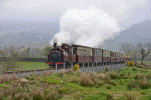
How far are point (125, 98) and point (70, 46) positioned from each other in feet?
53.5

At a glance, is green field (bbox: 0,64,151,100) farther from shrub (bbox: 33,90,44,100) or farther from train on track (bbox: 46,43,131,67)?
train on track (bbox: 46,43,131,67)

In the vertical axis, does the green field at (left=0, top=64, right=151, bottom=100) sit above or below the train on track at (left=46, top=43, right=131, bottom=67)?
below

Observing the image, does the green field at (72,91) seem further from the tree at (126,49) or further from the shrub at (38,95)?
the tree at (126,49)

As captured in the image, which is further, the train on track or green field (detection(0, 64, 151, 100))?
the train on track

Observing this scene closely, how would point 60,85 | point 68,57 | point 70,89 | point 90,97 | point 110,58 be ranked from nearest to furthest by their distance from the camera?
point 90,97, point 70,89, point 60,85, point 68,57, point 110,58

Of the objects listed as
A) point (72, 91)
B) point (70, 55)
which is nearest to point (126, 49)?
point (70, 55)

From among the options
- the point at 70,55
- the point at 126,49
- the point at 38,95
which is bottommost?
the point at 38,95

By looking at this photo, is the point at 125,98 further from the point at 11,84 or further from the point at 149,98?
the point at 11,84

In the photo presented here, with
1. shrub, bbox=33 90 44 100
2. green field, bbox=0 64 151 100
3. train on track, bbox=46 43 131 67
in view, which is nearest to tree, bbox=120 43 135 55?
train on track, bbox=46 43 131 67

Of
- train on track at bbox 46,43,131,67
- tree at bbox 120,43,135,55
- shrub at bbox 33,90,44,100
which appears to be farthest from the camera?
tree at bbox 120,43,135,55

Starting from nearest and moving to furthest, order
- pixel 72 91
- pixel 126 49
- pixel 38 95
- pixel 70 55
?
pixel 38 95
pixel 72 91
pixel 70 55
pixel 126 49

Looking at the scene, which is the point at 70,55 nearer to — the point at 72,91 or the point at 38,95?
the point at 72,91

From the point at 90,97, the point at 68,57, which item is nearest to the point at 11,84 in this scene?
the point at 90,97

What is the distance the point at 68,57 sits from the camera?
22.6 meters
